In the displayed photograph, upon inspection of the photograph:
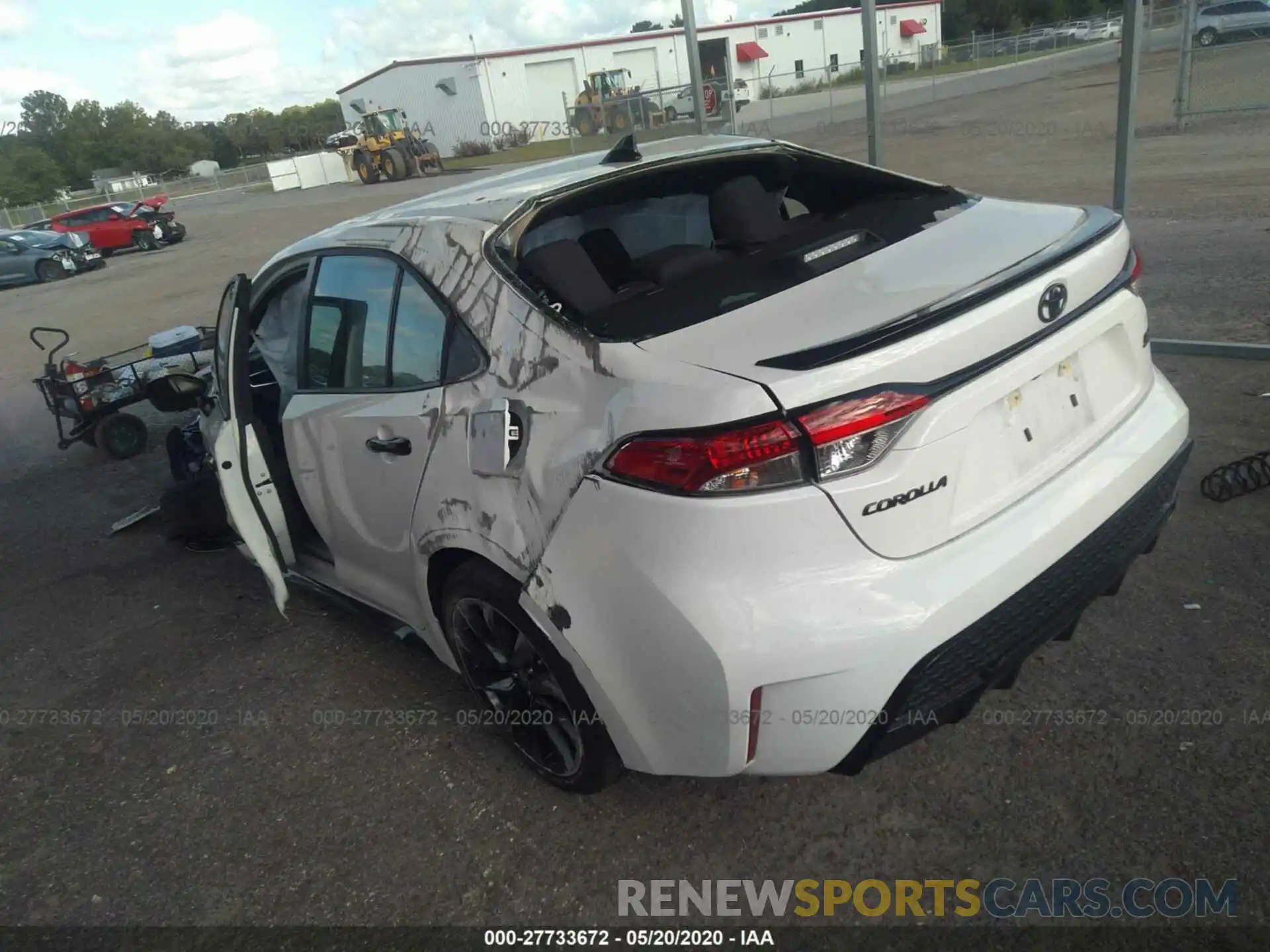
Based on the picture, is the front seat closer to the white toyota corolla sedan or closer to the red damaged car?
the white toyota corolla sedan

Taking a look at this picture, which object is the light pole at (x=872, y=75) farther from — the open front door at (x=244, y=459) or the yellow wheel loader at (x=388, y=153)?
the yellow wheel loader at (x=388, y=153)

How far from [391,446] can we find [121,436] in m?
5.19

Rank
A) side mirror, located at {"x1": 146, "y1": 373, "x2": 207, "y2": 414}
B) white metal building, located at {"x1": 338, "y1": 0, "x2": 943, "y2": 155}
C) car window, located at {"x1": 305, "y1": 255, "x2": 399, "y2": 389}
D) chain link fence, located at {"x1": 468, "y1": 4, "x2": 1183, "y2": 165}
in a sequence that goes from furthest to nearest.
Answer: white metal building, located at {"x1": 338, "y1": 0, "x2": 943, "y2": 155} → chain link fence, located at {"x1": 468, "y1": 4, "x2": 1183, "y2": 165} → side mirror, located at {"x1": 146, "y1": 373, "x2": 207, "y2": 414} → car window, located at {"x1": 305, "y1": 255, "x2": 399, "y2": 389}

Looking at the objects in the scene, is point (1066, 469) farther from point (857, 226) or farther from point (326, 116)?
point (326, 116)

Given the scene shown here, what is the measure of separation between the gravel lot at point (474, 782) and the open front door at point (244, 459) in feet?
1.77

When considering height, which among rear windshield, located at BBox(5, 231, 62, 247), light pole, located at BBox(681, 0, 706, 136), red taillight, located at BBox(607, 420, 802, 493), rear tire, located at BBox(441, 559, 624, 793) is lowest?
rear tire, located at BBox(441, 559, 624, 793)

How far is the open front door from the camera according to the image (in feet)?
11.4

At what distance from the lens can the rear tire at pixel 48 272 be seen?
2245cm

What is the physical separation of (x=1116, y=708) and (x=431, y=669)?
2.37 m

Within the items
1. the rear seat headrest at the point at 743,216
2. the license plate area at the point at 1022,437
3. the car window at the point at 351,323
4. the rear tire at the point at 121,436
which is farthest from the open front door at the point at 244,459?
the rear tire at the point at 121,436

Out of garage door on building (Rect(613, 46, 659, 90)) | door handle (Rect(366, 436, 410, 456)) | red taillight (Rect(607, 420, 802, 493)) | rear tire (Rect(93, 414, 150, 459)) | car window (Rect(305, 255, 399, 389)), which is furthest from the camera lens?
garage door on building (Rect(613, 46, 659, 90))

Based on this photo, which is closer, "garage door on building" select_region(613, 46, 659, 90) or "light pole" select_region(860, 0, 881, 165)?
"light pole" select_region(860, 0, 881, 165)

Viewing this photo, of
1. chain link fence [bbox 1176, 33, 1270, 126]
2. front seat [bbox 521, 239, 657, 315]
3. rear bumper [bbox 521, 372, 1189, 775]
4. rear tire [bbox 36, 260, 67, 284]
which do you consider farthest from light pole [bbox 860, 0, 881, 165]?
rear tire [bbox 36, 260, 67, 284]

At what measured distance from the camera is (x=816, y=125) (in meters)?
25.6
